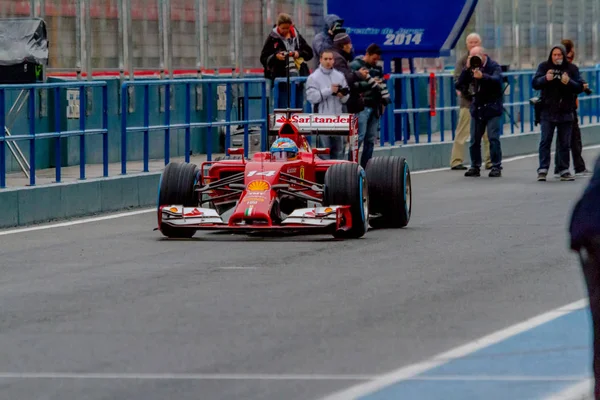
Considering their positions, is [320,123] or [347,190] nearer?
[347,190]

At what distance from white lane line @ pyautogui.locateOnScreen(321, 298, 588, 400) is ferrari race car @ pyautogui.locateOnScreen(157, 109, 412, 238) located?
4458mm

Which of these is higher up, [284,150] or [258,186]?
[284,150]

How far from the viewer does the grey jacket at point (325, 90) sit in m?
21.1

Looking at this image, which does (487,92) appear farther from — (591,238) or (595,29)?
(595,29)

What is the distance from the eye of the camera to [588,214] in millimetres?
6543

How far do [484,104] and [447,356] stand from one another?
15833 millimetres

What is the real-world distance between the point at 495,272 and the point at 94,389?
520 cm

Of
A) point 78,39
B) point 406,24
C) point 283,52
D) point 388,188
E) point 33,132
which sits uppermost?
point 406,24

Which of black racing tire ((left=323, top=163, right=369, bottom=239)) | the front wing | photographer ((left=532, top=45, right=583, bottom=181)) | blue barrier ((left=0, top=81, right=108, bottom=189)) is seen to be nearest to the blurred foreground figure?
the front wing

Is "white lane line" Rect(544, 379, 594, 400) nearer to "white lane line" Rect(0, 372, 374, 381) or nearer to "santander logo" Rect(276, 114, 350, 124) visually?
"white lane line" Rect(0, 372, 374, 381)

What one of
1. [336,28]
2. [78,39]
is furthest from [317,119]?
[78,39]

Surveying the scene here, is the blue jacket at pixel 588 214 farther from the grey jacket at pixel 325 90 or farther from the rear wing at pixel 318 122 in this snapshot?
the grey jacket at pixel 325 90

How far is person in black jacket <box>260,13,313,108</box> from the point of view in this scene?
23969 mm

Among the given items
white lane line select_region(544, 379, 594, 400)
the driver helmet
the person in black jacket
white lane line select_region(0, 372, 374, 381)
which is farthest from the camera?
the person in black jacket
